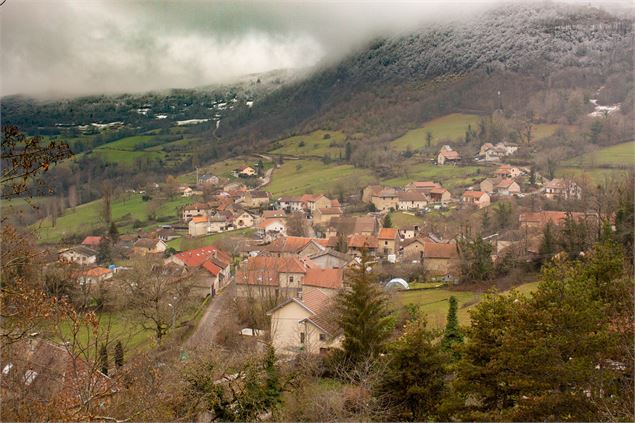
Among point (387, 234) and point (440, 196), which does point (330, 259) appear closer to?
point (387, 234)

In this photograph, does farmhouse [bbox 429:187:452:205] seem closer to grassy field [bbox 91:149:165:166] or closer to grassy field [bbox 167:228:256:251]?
grassy field [bbox 167:228:256:251]

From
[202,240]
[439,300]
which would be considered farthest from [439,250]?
[202,240]

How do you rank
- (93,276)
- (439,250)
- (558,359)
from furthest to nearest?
1. (439,250)
2. (93,276)
3. (558,359)

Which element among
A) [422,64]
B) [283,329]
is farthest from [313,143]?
[283,329]

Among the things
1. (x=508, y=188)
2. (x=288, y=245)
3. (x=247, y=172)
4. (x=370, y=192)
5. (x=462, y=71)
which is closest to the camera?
(x=288, y=245)

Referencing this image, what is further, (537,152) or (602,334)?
(537,152)

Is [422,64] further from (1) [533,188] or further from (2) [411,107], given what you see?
(1) [533,188]

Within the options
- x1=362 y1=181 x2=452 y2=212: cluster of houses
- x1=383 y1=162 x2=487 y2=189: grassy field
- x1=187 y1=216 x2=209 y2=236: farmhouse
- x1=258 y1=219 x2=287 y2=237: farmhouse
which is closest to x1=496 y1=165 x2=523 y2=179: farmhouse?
x1=383 y1=162 x2=487 y2=189: grassy field
